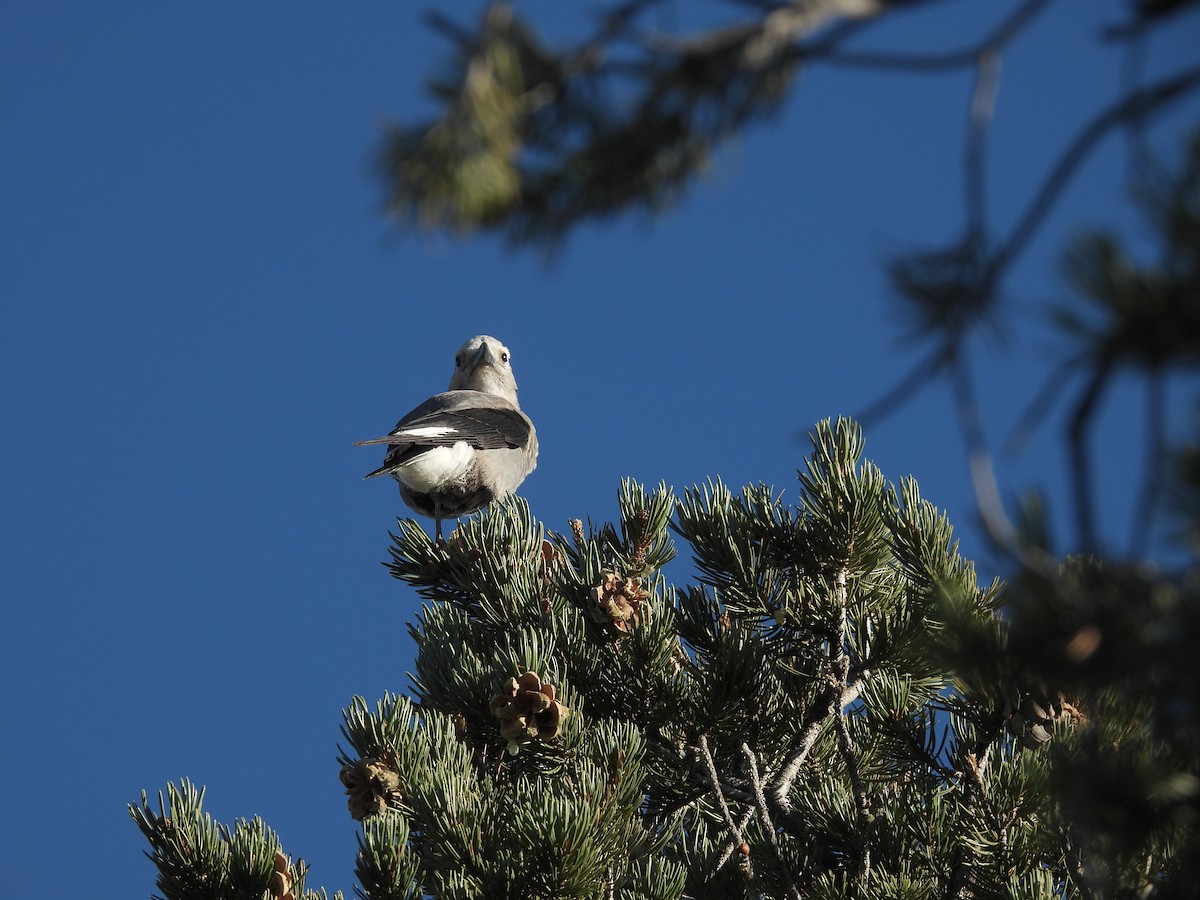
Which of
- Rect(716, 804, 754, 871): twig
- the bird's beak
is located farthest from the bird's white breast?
Rect(716, 804, 754, 871): twig

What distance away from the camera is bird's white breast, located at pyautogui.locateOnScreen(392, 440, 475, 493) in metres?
5.53

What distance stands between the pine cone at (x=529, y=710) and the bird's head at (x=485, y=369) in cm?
505

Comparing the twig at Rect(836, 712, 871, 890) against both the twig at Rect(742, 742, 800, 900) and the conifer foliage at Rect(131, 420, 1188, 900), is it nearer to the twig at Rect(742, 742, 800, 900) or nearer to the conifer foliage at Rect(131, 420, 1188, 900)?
the conifer foliage at Rect(131, 420, 1188, 900)

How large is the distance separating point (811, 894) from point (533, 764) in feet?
2.13

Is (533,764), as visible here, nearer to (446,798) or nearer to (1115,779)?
(446,798)

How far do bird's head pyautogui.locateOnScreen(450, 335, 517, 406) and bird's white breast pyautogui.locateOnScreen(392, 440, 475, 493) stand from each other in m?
1.74

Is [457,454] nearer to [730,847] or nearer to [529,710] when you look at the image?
[529,710]

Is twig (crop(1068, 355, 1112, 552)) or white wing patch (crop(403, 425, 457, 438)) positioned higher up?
white wing patch (crop(403, 425, 457, 438))

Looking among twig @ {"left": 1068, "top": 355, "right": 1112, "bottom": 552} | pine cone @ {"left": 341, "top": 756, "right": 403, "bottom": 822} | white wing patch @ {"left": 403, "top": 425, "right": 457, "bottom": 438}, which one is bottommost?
twig @ {"left": 1068, "top": 355, "right": 1112, "bottom": 552}

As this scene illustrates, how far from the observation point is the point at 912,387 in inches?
44.3

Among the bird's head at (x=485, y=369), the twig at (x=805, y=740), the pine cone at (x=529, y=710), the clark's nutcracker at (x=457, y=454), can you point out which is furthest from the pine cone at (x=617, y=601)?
the bird's head at (x=485, y=369)

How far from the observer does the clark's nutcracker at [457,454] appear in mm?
5535

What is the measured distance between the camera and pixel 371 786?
245cm

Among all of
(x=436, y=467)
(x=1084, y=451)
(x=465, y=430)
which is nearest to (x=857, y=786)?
(x=1084, y=451)
